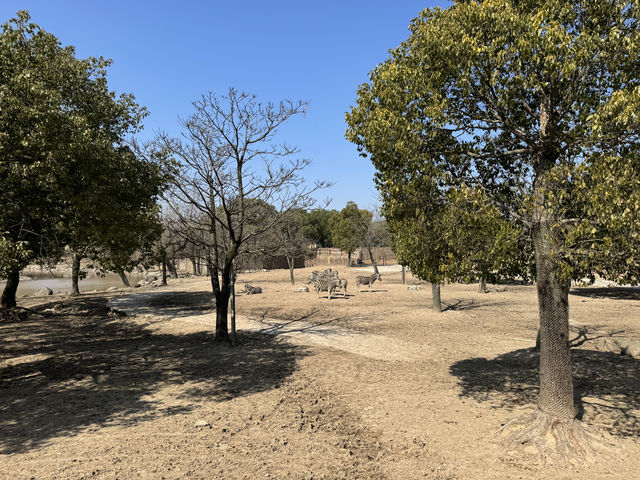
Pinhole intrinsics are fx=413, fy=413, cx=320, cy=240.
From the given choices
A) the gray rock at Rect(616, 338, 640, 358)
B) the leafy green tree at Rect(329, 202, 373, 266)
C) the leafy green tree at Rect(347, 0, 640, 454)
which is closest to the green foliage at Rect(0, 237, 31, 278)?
the leafy green tree at Rect(347, 0, 640, 454)

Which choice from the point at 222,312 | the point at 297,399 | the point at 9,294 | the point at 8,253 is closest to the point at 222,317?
the point at 222,312

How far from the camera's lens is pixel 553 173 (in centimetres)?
489

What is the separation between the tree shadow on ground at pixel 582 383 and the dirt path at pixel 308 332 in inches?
69.6

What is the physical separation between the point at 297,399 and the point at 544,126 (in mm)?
6139

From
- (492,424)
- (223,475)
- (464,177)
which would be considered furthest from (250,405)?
(464,177)

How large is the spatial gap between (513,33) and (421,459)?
564cm

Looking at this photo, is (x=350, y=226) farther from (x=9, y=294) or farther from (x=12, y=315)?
(x=12, y=315)

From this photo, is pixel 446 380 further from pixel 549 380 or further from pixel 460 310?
pixel 460 310

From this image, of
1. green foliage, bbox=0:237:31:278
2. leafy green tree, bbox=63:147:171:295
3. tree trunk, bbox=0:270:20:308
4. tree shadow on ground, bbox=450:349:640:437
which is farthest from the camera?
tree trunk, bbox=0:270:20:308

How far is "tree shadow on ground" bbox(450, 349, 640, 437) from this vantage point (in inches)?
268

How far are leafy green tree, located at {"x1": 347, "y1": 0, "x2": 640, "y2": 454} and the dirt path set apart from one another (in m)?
5.19

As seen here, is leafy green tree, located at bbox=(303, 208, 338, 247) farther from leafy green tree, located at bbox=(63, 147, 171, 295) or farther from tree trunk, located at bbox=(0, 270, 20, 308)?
leafy green tree, located at bbox=(63, 147, 171, 295)

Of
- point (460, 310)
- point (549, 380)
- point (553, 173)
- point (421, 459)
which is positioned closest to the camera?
point (553, 173)

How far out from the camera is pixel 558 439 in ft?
18.6
